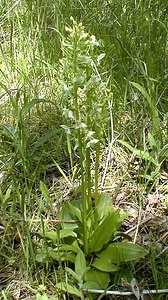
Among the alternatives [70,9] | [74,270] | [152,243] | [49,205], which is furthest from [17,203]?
[70,9]

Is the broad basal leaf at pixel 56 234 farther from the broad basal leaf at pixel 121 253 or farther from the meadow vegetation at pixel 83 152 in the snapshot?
the broad basal leaf at pixel 121 253

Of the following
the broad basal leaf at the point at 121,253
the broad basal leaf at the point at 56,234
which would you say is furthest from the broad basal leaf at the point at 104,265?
the broad basal leaf at the point at 56,234

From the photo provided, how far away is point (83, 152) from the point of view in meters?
1.96

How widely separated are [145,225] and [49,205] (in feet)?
1.09

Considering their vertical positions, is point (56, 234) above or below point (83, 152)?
below

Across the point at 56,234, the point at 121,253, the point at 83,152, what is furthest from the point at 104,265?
the point at 83,152

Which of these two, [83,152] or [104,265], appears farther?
[83,152]

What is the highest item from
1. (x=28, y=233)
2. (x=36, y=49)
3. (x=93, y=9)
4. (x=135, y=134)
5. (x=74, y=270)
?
(x=93, y=9)

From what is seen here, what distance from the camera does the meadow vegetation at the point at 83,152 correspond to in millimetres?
1529

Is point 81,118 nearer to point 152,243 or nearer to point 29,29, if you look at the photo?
point 152,243

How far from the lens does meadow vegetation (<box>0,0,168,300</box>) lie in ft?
5.02

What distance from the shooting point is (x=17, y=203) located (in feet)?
6.06

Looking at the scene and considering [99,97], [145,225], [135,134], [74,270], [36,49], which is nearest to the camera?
[99,97]

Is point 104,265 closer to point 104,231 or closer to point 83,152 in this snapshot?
point 104,231
